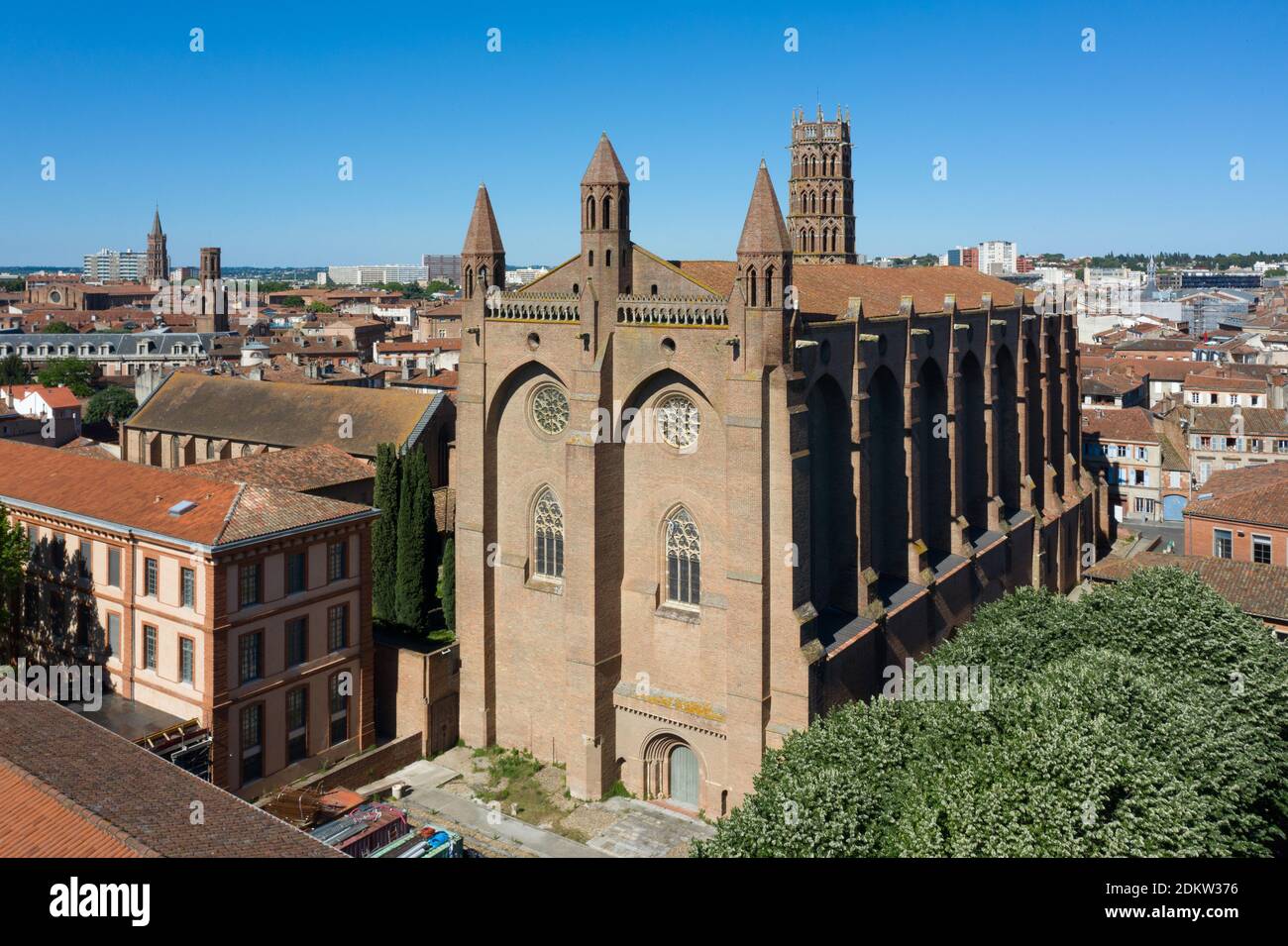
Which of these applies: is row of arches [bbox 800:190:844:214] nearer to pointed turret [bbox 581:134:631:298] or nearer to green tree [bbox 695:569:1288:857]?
pointed turret [bbox 581:134:631:298]

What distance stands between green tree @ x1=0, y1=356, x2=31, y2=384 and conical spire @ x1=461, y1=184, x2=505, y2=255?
3803 inches

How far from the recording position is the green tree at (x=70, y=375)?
114 meters

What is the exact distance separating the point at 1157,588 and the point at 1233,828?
40.8 feet

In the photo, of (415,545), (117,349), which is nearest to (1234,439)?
(415,545)

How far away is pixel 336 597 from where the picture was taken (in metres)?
39.2

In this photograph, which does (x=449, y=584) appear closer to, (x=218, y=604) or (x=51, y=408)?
(x=218, y=604)

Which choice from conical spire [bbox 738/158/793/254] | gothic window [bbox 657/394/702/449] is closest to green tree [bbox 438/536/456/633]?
gothic window [bbox 657/394/702/449]

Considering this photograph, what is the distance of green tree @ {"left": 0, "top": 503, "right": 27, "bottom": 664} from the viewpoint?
3706cm

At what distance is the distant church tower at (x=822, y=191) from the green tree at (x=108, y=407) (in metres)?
69.9

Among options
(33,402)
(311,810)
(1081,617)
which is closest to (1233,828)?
(1081,617)

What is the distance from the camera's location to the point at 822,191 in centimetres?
6556
